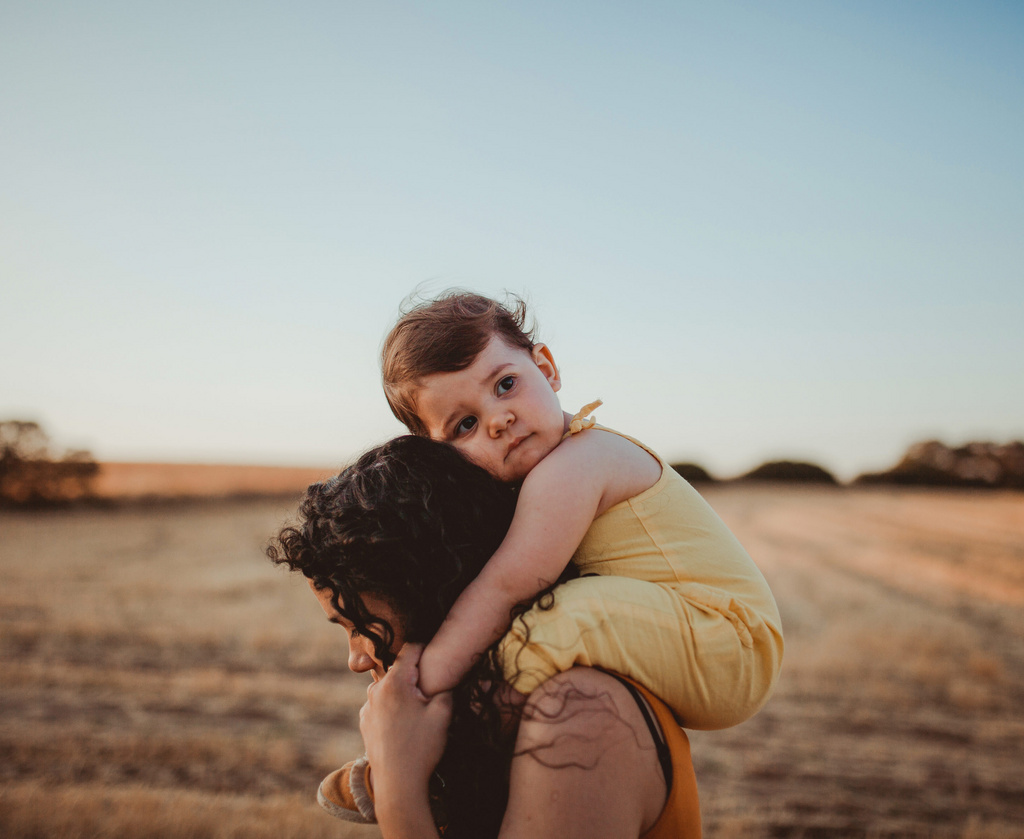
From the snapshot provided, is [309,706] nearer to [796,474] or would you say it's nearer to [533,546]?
[533,546]

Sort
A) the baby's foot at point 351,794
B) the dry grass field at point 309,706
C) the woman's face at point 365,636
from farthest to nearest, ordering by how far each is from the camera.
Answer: the dry grass field at point 309,706 → the baby's foot at point 351,794 → the woman's face at point 365,636

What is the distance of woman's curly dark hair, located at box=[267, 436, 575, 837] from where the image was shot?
4.65ft

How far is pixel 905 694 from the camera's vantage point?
1053 centimetres

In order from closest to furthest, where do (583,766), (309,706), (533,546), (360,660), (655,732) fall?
(583,766)
(655,732)
(533,546)
(360,660)
(309,706)

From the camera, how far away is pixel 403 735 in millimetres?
1415

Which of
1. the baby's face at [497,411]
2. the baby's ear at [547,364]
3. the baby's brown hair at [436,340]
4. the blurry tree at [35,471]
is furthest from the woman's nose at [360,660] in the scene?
the blurry tree at [35,471]

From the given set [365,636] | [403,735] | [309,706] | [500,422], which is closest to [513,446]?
[500,422]

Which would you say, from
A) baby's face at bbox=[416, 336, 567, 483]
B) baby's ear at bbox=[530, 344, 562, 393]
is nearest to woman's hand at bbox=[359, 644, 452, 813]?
baby's face at bbox=[416, 336, 567, 483]

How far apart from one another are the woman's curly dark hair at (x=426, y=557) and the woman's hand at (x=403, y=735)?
0.04 metres

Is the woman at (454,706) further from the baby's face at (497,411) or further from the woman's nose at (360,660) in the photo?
the baby's face at (497,411)

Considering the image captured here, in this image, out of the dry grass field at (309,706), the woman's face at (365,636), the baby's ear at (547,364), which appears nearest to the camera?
the woman's face at (365,636)

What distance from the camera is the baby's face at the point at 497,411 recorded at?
75.0 inches

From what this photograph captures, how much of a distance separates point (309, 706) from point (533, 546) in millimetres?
8592

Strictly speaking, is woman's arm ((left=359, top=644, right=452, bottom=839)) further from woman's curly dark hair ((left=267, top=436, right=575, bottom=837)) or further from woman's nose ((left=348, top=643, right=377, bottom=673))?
woman's nose ((left=348, top=643, right=377, bottom=673))
